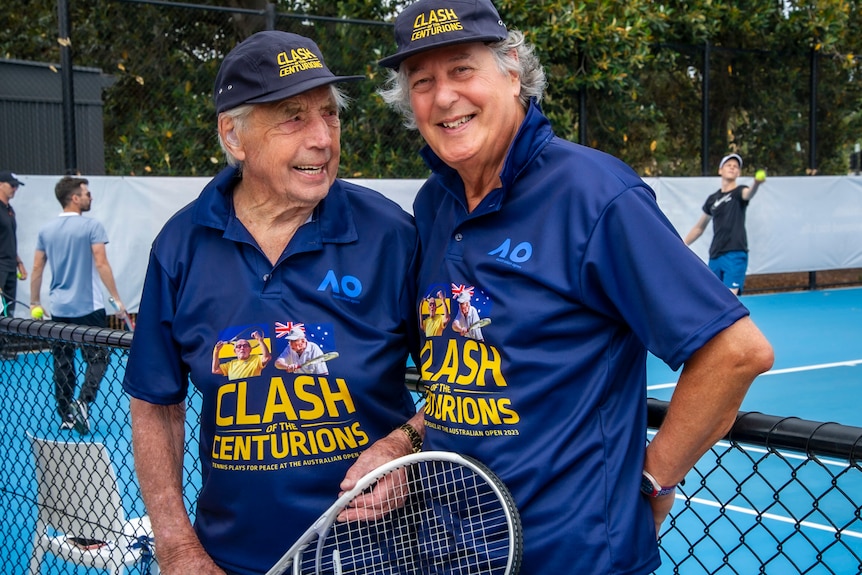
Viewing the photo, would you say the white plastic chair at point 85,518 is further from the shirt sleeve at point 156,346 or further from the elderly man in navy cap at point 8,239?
the elderly man in navy cap at point 8,239

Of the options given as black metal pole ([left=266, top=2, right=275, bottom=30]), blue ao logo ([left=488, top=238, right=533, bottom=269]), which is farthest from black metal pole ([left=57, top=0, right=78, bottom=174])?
blue ao logo ([left=488, top=238, right=533, bottom=269])

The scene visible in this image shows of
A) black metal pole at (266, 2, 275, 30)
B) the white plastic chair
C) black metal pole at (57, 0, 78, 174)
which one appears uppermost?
black metal pole at (266, 2, 275, 30)

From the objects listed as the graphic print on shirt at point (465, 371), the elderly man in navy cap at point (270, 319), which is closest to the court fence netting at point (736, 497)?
the elderly man in navy cap at point (270, 319)

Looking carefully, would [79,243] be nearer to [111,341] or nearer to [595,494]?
[111,341]

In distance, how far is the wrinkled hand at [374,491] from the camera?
2031mm

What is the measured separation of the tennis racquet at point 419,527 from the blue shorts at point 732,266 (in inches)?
411

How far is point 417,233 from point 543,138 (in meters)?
0.48

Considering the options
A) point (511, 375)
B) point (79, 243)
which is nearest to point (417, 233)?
point (511, 375)

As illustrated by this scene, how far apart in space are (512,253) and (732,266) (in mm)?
10641

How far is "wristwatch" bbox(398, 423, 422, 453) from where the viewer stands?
2250 millimetres

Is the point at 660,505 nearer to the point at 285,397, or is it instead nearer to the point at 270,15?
the point at 285,397

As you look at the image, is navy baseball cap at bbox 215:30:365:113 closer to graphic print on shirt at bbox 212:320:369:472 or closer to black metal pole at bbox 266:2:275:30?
graphic print on shirt at bbox 212:320:369:472

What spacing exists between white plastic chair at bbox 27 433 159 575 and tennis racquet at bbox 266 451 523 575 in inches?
69.1

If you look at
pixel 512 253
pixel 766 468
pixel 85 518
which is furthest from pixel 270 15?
pixel 512 253
